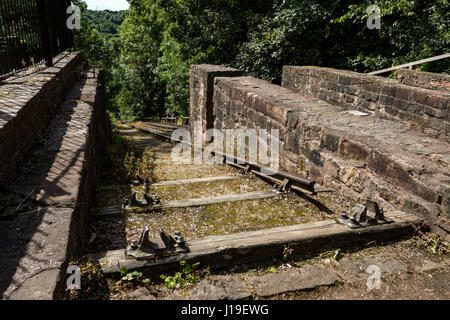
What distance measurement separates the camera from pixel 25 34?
5.92m

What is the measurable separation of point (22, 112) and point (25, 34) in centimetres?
359

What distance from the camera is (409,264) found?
2355 millimetres

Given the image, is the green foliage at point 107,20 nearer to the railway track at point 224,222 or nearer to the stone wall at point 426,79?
the stone wall at point 426,79

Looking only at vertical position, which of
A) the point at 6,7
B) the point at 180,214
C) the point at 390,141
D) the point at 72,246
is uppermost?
the point at 6,7

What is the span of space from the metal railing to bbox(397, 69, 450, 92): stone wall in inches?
259

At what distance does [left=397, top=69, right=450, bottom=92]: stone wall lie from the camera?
18.9 ft

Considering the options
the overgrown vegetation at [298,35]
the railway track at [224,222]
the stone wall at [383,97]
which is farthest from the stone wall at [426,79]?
the railway track at [224,222]

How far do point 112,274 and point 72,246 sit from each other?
0.96 feet

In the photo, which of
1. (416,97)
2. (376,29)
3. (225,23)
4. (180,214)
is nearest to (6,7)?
(180,214)

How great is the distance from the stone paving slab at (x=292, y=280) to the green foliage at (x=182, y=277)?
37 cm

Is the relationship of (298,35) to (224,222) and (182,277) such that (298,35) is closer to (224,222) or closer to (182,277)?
(224,222)

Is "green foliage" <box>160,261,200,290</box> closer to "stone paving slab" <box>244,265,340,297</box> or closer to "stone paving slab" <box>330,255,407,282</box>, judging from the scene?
"stone paving slab" <box>244,265,340,297</box>

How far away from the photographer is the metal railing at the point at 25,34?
4.98 meters

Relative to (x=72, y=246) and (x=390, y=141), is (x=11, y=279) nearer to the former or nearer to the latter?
(x=72, y=246)
